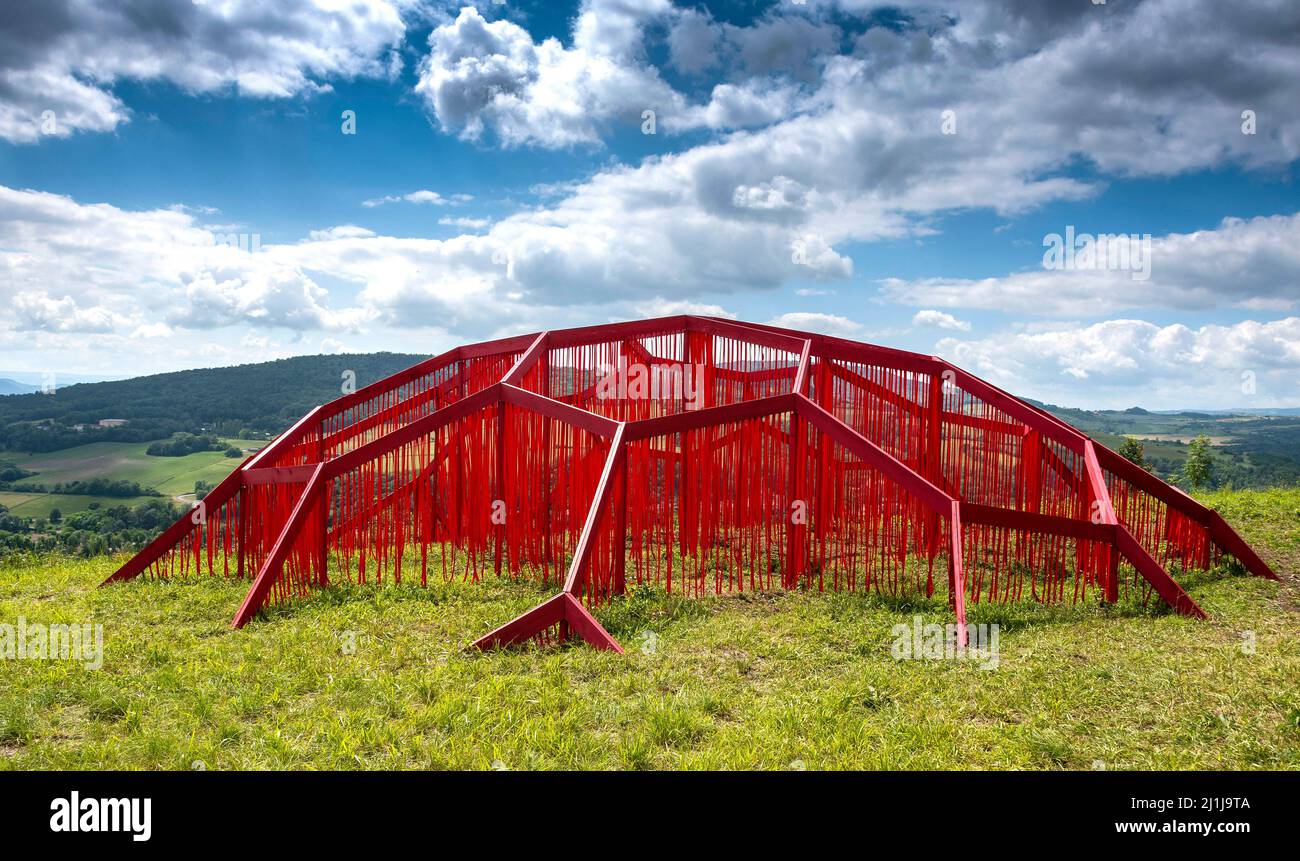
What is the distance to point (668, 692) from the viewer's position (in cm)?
704

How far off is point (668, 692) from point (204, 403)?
110678mm

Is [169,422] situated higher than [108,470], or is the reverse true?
[169,422]

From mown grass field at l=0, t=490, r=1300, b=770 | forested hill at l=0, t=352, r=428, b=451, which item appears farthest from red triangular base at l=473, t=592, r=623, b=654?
forested hill at l=0, t=352, r=428, b=451

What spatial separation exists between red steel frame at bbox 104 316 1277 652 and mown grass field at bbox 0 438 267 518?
73572 millimetres

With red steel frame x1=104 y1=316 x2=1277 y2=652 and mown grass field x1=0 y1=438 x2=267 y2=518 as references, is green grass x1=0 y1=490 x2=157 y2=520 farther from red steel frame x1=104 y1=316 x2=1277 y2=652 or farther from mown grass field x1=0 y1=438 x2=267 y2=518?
red steel frame x1=104 y1=316 x2=1277 y2=652

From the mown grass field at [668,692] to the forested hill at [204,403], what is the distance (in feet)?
275

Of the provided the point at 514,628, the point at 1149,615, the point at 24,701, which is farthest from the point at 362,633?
the point at 1149,615

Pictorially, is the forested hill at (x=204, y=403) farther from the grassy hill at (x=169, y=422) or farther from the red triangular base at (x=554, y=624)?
the red triangular base at (x=554, y=624)

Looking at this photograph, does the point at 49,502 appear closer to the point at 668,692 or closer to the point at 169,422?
the point at 169,422

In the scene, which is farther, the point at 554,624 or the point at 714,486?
the point at 714,486

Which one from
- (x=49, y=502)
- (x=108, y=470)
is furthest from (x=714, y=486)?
(x=108, y=470)

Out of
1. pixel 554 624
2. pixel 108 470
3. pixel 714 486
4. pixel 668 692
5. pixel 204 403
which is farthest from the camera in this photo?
pixel 204 403
